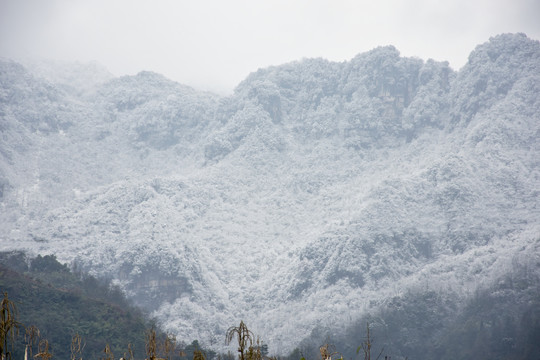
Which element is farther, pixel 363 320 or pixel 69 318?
pixel 363 320

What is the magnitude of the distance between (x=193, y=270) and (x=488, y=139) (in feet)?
316

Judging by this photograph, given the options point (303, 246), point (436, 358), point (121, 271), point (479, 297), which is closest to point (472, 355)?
point (436, 358)

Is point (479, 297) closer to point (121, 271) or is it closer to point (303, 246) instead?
point (303, 246)

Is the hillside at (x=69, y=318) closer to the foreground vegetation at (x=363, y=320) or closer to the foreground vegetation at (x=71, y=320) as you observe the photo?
the foreground vegetation at (x=71, y=320)

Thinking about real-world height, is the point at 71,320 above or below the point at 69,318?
below

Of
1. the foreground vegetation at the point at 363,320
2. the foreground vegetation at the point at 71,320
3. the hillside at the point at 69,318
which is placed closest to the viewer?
the foreground vegetation at the point at 71,320

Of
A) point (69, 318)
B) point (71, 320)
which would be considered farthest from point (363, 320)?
point (69, 318)

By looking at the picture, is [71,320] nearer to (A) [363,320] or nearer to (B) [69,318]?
(B) [69,318]

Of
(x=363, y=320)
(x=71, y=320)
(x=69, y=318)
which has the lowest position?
(x=363, y=320)

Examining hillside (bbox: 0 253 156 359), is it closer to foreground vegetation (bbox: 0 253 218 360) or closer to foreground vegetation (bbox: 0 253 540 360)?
foreground vegetation (bbox: 0 253 218 360)

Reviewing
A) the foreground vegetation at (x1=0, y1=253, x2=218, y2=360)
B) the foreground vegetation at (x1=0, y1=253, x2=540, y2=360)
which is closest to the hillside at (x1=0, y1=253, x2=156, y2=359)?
the foreground vegetation at (x1=0, y1=253, x2=218, y2=360)

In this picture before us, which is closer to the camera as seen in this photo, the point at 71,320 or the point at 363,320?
the point at 71,320

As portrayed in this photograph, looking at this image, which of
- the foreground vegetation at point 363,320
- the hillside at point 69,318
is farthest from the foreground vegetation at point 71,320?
the foreground vegetation at point 363,320

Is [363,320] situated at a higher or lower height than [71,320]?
lower
